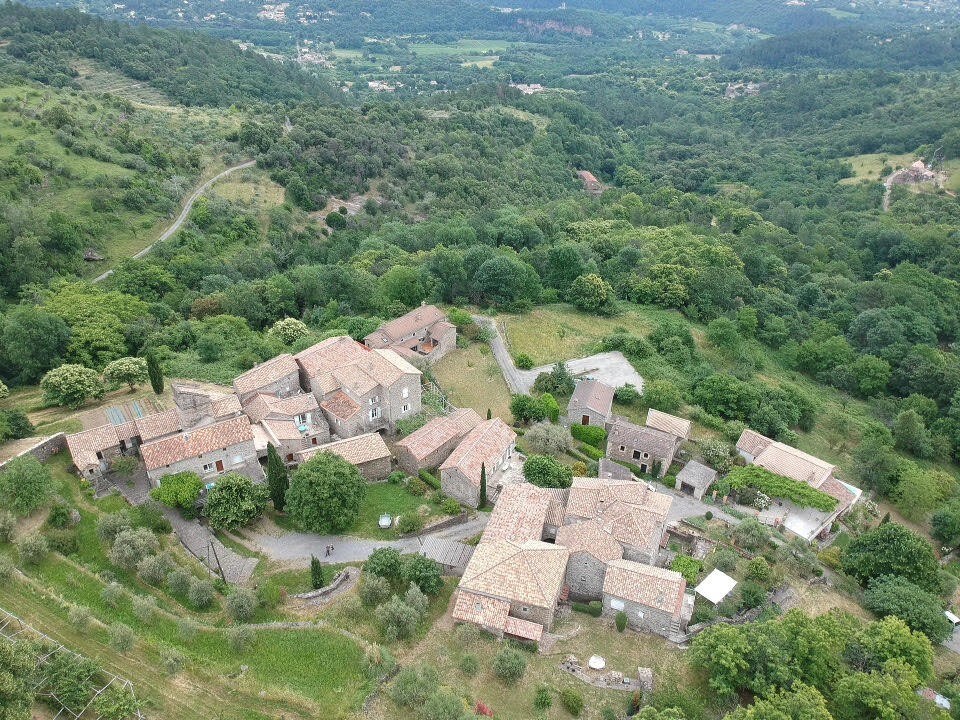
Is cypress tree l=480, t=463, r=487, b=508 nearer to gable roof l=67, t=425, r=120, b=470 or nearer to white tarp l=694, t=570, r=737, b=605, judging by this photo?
white tarp l=694, t=570, r=737, b=605

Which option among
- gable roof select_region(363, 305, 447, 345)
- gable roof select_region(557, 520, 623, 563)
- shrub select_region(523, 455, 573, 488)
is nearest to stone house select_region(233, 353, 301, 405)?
gable roof select_region(363, 305, 447, 345)

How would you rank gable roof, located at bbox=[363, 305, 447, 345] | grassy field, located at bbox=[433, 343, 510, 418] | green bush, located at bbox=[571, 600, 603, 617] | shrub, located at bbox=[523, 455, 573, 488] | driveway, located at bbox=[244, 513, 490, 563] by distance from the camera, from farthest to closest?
1. gable roof, located at bbox=[363, 305, 447, 345]
2. grassy field, located at bbox=[433, 343, 510, 418]
3. shrub, located at bbox=[523, 455, 573, 488]
4. driveway, located at bbox=[244, 513, 490, 563]
5. green bush, located at bbox=[571, 600, 603, 617]

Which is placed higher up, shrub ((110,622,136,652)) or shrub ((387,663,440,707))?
shrub ((110,622,136,652))

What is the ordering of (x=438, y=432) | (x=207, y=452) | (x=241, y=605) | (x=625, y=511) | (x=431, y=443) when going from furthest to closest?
(x=438, y=432), (x=431, y=443), (x=207, y=452), (x=625, y=511), (x=241, y=605)

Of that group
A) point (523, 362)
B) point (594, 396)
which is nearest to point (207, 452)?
point (594, 396)

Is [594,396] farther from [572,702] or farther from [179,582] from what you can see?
[179,582]

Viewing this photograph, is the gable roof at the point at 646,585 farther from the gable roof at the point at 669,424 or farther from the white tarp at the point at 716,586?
the gable roof at the point at 669,424

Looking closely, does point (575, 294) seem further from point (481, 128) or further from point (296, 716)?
point (481, 128)
